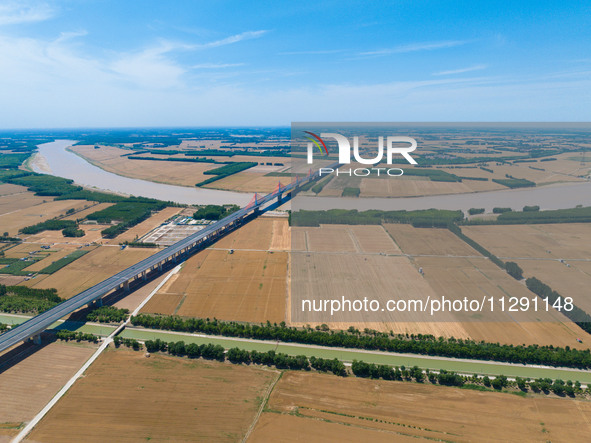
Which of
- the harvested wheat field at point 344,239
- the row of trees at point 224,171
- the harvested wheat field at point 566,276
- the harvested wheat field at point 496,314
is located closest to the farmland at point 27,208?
the row of trees at point 224,171

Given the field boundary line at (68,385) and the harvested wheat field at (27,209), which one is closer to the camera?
the field boundary line at (68,385)

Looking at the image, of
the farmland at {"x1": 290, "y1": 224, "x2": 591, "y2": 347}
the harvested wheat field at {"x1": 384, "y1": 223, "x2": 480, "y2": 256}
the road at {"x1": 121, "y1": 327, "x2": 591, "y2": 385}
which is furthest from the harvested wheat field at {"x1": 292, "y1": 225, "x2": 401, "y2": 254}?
the road at {"x1": 121, "y1": 327, "x2": 591, "y2": 385}

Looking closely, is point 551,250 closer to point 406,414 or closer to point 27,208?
point 406,414

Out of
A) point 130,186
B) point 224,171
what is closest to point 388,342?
point 224,171

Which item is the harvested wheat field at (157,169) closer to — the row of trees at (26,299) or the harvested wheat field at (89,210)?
the harvested wheat field at (89,210)

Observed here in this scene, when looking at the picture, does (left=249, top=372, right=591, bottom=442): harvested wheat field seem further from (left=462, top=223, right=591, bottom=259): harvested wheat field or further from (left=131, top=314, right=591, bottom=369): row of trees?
(left=462, top=223, right=591, bottom=259): harvested wheat field
